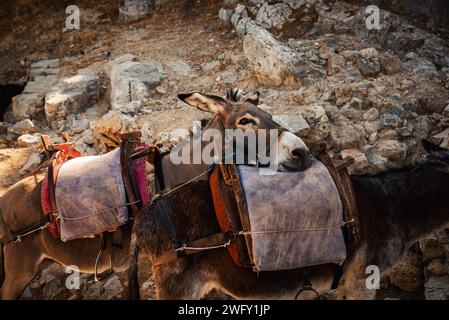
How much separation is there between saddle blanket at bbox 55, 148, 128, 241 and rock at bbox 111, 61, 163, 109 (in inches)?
143

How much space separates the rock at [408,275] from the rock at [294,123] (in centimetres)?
223

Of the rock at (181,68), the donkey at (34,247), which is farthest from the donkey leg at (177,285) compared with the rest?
the rock at (181,68)

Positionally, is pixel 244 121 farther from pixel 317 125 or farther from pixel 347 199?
pixel 317 125

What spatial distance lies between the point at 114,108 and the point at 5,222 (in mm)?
3709

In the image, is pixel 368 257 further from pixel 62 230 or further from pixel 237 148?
pixel 62 230

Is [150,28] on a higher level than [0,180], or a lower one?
higher

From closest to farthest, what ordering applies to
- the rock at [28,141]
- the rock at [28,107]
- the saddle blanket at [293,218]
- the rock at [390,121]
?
the saddle blanket at [293,218] → the rock at [390,121] → the rock at [28,141] → the rock at [28,107]

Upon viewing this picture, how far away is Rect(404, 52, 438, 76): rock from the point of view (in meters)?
6.63

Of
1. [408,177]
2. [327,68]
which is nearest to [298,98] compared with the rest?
[327,68]

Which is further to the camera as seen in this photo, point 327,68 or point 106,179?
point 327,68

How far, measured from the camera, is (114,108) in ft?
21.9

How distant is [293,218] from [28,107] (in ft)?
21.5

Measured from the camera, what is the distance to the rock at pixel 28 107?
290 inches

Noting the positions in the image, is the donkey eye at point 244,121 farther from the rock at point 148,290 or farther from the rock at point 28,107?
the rock at point 28,107
